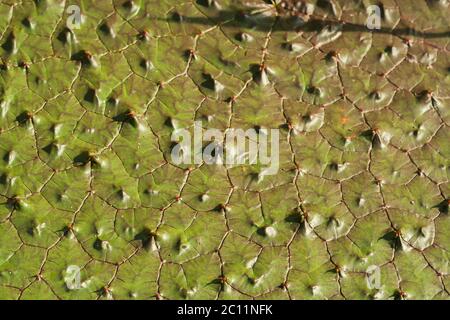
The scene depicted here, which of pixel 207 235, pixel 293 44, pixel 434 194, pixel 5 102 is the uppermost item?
pixel 293 44

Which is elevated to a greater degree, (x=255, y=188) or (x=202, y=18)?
(x=202, y=18)

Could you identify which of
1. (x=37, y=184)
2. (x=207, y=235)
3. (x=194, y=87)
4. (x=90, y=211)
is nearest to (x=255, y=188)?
(x=207, y=235)

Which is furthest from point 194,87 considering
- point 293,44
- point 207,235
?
point 207,235

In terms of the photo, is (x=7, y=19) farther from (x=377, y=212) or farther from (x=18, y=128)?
(x=377, y=212)

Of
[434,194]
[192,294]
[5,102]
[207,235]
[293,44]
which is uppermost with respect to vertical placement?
[293,44]

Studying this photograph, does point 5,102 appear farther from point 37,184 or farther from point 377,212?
point 377,212

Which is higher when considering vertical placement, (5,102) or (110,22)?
(110,22)
